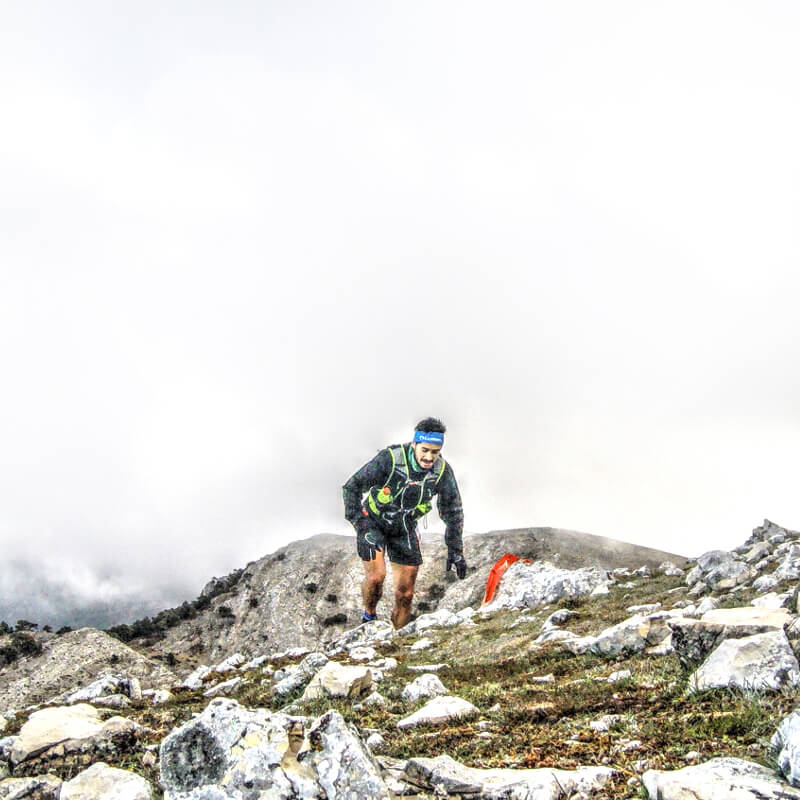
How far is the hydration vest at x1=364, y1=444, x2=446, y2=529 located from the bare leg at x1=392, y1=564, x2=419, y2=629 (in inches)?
77.4

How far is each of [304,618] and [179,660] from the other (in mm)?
10786

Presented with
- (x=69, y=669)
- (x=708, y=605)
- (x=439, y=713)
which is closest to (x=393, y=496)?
(x=708, y=605)

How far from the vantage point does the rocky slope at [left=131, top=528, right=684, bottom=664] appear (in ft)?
161

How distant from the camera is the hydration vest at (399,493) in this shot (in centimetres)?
2023

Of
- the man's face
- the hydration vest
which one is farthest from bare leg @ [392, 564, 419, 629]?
the man's face

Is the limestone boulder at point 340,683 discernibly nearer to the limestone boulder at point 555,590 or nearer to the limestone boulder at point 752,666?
the limestone boulder at point 752,666

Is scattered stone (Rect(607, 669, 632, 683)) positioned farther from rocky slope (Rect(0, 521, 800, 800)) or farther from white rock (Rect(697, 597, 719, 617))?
white rock (Rect(697, 597, 719, 617))

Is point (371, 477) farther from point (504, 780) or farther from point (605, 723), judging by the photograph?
point (504, 780)

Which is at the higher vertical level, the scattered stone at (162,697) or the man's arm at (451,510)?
the man's arm at (451,510)

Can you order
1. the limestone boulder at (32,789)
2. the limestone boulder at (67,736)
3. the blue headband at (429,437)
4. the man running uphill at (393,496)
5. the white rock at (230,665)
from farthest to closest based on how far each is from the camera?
1. the man running uphill at (393,496)
2. the blue headband at (429,437)
3. the white rock at (230,665)
4. the limestone boulder at (67,736)
5. the limestone boulder at (32,789)

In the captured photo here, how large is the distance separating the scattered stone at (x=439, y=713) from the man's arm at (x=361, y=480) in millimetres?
13396

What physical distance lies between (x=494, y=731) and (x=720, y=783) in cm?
281

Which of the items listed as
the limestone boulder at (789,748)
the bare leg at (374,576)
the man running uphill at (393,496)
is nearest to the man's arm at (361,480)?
the man running uphill at (393,496)

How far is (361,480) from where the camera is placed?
20203 millimetres
